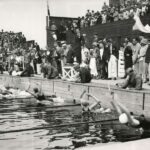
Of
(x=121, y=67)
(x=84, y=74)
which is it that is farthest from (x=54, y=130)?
(x=121, y=67)

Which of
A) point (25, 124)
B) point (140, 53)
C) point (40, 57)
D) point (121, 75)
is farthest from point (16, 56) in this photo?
point (25, 124)

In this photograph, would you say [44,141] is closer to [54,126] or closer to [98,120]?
[54,126]

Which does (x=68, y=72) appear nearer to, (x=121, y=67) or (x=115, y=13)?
(x=121, y=67)

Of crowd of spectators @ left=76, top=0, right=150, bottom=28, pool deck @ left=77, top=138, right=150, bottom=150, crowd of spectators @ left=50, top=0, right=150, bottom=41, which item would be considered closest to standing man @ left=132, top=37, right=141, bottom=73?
crowd of spectators @ left=50, top=0, right=150, bottom=41

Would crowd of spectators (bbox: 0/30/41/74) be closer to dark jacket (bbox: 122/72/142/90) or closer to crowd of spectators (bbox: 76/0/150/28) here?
crowd of spectators (bbox: 76/0/150/28)

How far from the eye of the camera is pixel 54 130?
10977 millimetres

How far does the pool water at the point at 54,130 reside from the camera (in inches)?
368

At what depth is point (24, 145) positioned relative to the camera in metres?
9.17

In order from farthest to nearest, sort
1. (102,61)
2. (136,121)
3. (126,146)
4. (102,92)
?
1. (102,61)
2. (102,92)
3. (136,121)
4. (126,146)

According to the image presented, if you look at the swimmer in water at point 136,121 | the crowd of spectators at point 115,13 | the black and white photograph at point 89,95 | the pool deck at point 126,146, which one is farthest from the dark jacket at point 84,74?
the pool deck at point 126,146

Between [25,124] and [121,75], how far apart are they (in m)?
8.78

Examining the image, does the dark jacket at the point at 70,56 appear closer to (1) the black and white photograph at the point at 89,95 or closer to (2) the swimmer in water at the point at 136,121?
(1) the black and white photograph at the point at 89,95

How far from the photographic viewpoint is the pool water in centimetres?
935

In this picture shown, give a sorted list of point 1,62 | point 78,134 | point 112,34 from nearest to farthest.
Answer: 1. point 78,134
2. point 112,34
3. point 1,62
